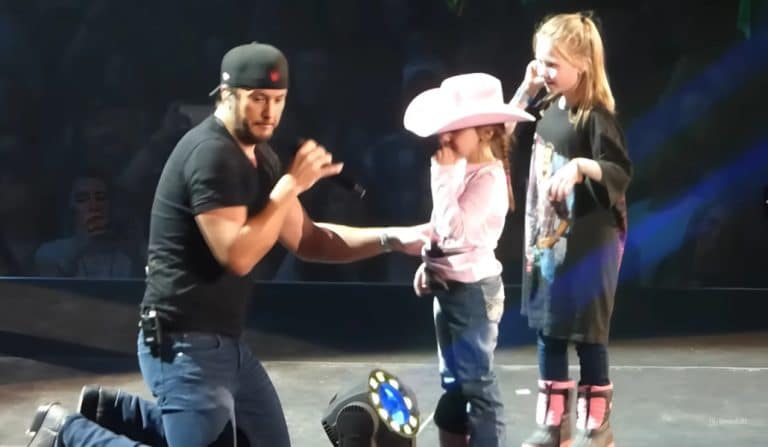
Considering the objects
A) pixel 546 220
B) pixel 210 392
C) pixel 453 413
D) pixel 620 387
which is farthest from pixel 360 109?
pixel 210 392

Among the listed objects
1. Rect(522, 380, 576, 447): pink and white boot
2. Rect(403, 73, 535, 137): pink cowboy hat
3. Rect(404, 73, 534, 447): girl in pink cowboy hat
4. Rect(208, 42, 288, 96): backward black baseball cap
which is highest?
Rect(208, 42, 288, 96): backward black baseball cap

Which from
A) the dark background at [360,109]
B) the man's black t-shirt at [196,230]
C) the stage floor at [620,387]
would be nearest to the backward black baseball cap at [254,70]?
the man's black t-shirt at [196,230]

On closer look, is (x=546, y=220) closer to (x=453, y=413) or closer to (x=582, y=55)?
(x=582, y=55)

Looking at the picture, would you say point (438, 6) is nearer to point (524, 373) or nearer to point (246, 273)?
point (524, 373)

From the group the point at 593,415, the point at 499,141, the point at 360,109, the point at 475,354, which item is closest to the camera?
the point at 475,354

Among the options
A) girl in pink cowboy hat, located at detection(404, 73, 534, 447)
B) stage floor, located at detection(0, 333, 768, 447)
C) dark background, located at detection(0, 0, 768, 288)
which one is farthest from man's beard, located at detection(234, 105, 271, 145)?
dark background, located at detection(0, 0, 768, 288)

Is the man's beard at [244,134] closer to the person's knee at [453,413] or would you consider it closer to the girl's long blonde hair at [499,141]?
the girl's long blonde hair at [499,141]

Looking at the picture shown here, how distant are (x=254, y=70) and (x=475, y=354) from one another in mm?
855

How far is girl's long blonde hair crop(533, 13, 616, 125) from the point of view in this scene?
9.09 feet

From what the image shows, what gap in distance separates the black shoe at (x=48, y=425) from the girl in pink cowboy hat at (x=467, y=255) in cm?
89

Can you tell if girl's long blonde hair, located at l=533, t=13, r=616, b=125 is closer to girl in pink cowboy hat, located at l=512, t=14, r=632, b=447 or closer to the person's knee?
girl in pink cowboy hat, located at l=512, t=14, r=632, b=447

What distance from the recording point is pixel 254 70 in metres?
2.22

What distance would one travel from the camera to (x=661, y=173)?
5.74 m

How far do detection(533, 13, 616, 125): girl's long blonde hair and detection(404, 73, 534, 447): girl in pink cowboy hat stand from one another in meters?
0.19
